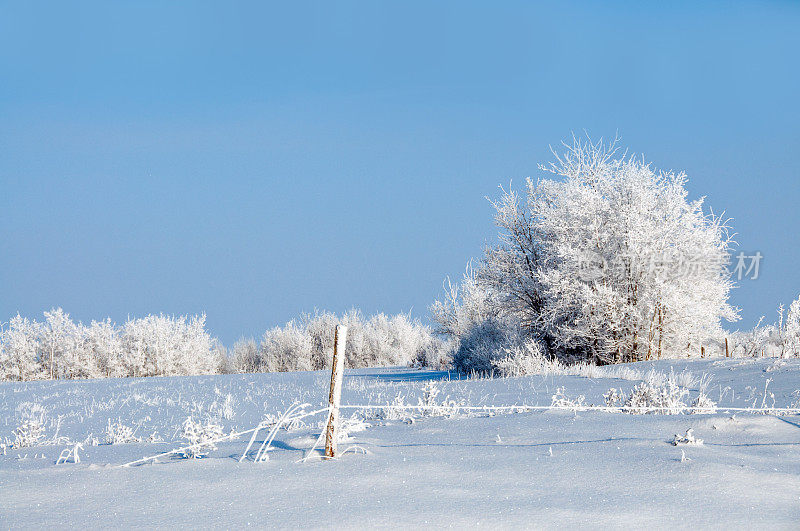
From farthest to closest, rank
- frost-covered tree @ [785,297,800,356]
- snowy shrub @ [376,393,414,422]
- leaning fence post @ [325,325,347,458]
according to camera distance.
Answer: frost-covered tree @ [785,297,800,356]
snowy shrub @ [376,393,414,422]
leaning fence post @ [325,325,347,458]

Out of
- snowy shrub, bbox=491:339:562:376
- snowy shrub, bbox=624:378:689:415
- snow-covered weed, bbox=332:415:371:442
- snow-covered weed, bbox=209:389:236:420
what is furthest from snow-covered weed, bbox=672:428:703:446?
snowy shrub, bbox=491:339:562:376

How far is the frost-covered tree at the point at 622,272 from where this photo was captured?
16500 millimetres

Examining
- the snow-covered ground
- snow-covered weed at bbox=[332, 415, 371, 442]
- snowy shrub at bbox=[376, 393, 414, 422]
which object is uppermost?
snow-covered weed at bbox=[332, 415, 371, 442]

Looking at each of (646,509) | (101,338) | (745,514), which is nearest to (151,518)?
(646,509)

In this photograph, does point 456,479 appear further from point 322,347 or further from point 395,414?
point 322,347

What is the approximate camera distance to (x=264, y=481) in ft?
14.8

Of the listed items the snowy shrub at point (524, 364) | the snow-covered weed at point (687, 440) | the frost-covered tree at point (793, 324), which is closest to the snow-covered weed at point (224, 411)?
the snow-covered weed at point (687, 440)

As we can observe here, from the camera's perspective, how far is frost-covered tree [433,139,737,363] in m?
16.5

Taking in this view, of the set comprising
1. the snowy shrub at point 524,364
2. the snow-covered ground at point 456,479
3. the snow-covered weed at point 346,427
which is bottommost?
the snow-covered ground at point 456,479

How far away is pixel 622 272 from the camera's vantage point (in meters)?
16.7

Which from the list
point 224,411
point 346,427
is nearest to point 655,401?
point 346,427

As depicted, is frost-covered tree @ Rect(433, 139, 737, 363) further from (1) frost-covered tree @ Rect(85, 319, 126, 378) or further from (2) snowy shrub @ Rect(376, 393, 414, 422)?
(1) frost-covered tree @ Rect(85, 319, 126, 378)

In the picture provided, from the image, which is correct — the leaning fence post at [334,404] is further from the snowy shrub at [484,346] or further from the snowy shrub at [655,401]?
the snowy shrub at [484,346]

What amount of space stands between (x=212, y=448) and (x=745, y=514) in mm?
4012
